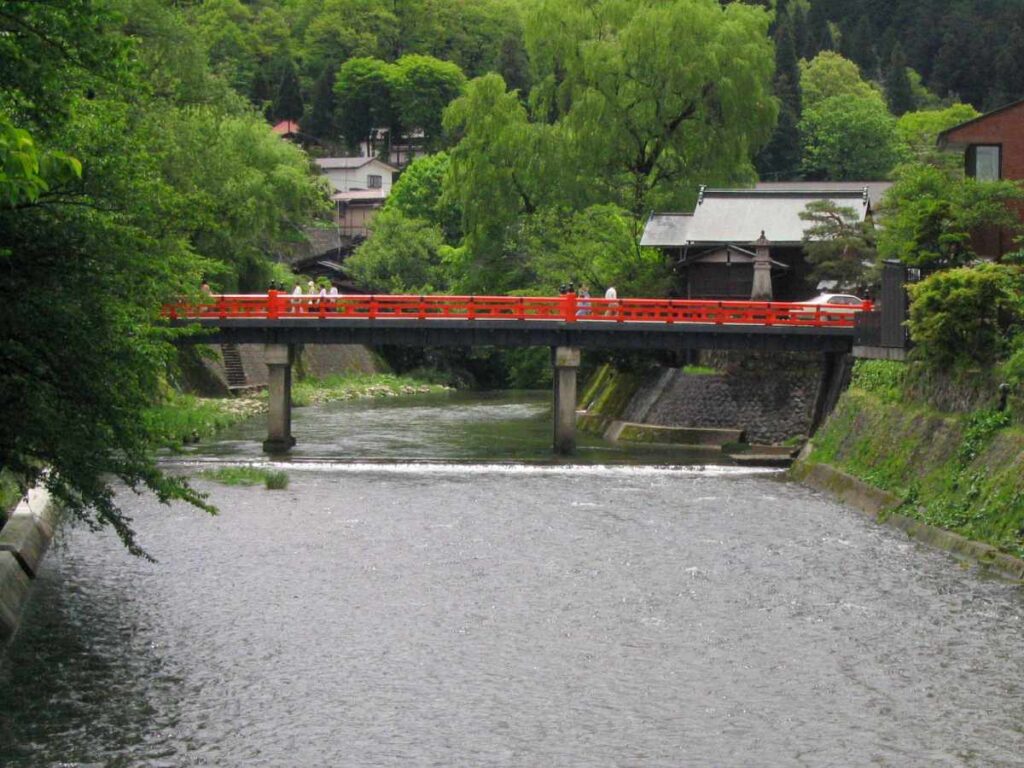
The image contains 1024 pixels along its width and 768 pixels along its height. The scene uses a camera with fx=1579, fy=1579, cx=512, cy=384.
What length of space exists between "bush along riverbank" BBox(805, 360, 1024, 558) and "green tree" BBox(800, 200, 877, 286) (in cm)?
1205

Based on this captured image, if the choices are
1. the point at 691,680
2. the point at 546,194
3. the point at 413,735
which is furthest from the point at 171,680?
the point at 546,194

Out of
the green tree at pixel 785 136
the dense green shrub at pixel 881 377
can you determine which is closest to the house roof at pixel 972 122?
the dense green shrub at pixel 881 377

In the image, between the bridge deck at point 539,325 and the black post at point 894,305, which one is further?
the bridge deck at point 539,325

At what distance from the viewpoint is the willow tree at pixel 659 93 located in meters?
64.9

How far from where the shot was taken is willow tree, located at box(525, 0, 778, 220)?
6494 cm

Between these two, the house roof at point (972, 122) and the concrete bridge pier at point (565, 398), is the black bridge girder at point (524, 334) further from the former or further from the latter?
the house roof at point (972, 122)

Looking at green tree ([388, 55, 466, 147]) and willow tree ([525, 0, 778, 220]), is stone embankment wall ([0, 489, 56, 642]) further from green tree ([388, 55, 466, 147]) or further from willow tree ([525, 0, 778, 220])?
green tree ([388, 55, 466, 147])

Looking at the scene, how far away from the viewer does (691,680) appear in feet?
66.5

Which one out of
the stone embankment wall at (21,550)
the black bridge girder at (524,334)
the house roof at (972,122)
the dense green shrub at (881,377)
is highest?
the house roof at (972,122)

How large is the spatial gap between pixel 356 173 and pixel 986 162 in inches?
3282

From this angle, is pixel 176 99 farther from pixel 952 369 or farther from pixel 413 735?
pixel 413 735

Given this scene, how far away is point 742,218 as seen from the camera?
59.4 metres

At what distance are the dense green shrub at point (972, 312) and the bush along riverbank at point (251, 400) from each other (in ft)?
54.5

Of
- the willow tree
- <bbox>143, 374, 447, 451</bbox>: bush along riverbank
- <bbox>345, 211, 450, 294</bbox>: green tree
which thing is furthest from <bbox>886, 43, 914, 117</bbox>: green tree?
the willow tree
